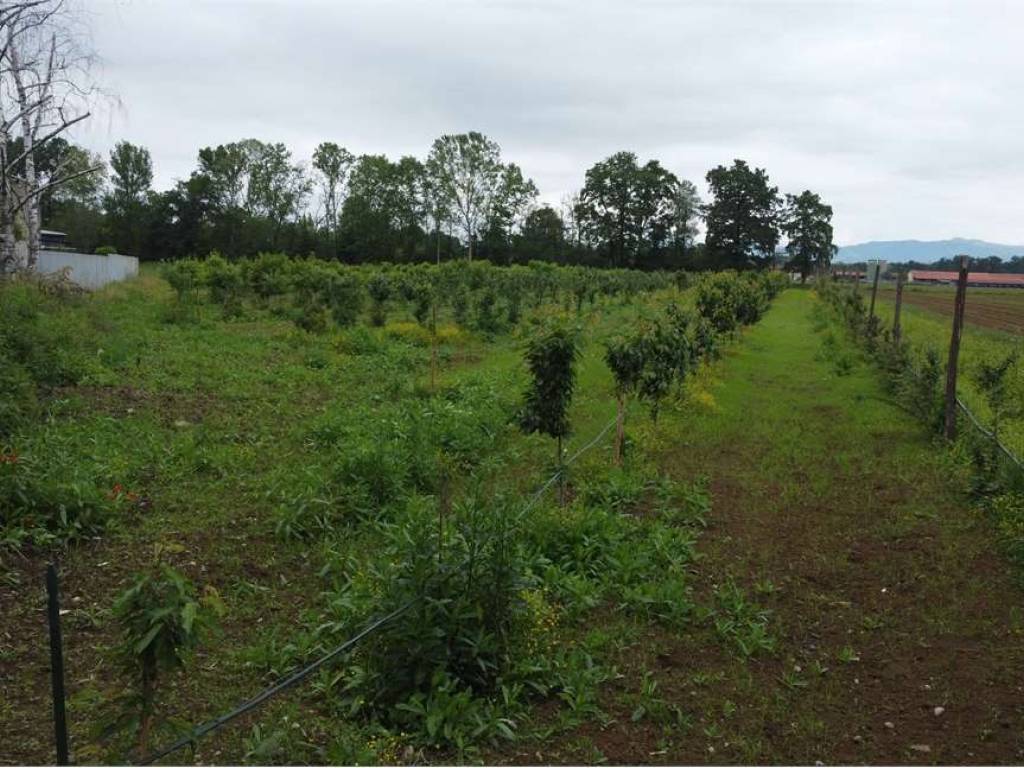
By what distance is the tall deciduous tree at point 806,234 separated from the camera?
82625mm

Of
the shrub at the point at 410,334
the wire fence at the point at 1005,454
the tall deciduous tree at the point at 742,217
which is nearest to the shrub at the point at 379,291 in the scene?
the shrub at the point at 410,334

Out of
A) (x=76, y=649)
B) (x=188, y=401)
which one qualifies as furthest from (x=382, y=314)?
(x=76, y=649)

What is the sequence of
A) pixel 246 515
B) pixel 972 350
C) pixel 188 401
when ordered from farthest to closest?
pixel 972 350 < pixel 188 401 < pixel 246 515

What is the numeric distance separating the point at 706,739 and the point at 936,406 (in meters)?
7.68

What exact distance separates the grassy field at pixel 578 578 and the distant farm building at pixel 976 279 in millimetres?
30829

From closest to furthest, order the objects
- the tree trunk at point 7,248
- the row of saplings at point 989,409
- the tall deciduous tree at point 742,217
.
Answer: the row of saplings at point 989,409, the tree trunk at point 7,248, the tall deciduous tree at point 742,217

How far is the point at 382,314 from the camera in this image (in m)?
22.5

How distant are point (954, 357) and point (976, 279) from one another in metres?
51.4

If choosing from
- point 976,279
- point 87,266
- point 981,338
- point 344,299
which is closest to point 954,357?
point 981,338

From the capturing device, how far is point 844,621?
16.2ft

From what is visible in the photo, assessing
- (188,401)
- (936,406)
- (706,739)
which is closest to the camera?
(706,739)

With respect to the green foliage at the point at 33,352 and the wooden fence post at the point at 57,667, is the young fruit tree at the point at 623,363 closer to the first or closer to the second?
the green foliage at the point at 33,352

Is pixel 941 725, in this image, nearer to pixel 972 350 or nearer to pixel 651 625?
pixel 651 625

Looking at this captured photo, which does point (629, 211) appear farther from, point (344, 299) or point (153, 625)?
point (153, 625)
